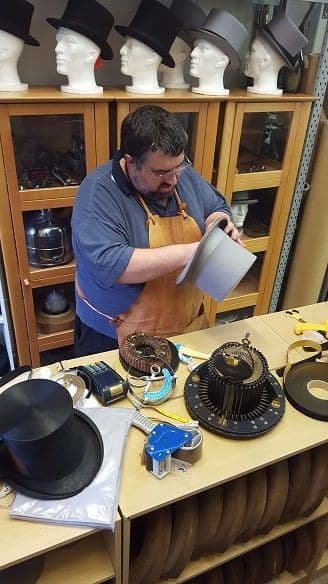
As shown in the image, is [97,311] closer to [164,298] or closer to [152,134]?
[164,298]

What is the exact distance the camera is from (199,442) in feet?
2.69

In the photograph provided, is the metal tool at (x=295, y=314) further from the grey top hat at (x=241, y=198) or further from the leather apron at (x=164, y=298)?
the grey top hat at (x=241, y=198)

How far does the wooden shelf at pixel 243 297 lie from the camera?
84.1 inches

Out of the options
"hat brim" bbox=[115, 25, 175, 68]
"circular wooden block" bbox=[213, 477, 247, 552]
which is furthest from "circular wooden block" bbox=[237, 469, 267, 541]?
"hat brim" bbox=[115, 25, 175, 68]

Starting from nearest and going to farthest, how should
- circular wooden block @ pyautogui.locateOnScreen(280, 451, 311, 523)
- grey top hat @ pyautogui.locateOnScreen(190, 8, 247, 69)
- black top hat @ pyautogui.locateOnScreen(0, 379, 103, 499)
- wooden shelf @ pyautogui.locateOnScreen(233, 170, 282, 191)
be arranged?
black top hat @ pyautogui.locateOnScreen(0, 379, 103, 499) → circular wooden block @ pyautogui.locateOnScreen(280, 451, 311, 523) → grey top hat @ pyautogui.locateOnScreen(190, 8, 247, 69) → wooden shelf @ pyautogui.locateOnScreen(233, 170, 282, 191)

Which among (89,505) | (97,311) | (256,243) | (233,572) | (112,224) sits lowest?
(233,572)

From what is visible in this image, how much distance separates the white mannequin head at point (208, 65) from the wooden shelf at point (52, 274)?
2.70ft

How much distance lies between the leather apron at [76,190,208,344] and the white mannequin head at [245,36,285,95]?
0.81m

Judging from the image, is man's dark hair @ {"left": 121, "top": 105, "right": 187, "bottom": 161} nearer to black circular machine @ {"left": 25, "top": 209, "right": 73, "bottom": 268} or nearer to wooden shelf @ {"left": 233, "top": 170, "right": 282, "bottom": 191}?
black circular machine @ {"left": 25, "top": 209, "right": 73, "bottom": 268}

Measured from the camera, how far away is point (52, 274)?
66.8 inches

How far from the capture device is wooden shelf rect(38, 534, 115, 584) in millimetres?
847

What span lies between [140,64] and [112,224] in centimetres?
71

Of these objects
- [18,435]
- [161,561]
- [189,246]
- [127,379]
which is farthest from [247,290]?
[18,435]

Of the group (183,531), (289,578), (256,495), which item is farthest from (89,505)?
(289,578)
